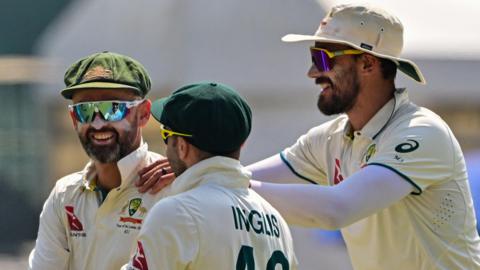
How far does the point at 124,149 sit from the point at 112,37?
1054 cm

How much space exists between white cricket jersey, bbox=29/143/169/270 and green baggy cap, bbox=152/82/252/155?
2.35 ft

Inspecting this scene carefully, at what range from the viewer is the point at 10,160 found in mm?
18266

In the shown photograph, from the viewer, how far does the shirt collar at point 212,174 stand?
3.77 meters

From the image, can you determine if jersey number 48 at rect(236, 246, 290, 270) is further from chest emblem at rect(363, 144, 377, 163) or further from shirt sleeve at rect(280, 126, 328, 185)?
shirt sleeve at rect(280, 126, 328, 185)

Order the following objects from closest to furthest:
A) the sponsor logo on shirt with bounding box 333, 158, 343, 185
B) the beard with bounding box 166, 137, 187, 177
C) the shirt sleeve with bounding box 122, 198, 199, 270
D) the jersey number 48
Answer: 1. the shirt sleeve with bounding box 122, 198, 199, 270
2. the jersey number 48
3. the beard with bounding box 166, 137, 187, 177
4. the sponsor logo on shirt with bounding box 333, 158, 343, 185

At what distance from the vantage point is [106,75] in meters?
4.48

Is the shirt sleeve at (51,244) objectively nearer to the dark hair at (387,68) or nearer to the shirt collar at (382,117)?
the shirt collar at (382,117)

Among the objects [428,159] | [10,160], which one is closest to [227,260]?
[428,159]

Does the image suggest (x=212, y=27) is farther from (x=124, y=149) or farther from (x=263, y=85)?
(x=124, y=149)

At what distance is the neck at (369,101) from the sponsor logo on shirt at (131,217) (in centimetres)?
95

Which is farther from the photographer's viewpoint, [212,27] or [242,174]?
[212,27]

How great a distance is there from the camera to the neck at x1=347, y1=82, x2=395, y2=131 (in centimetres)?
488

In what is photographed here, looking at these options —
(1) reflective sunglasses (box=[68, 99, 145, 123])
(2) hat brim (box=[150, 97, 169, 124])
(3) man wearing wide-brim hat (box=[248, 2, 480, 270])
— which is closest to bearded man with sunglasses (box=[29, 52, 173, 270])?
(1) reflective sunglasses (box=[68, 99, 145, 123])

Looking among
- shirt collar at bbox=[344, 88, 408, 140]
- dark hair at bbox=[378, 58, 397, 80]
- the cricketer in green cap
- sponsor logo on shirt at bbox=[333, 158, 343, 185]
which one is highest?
the cricketer in green cap
